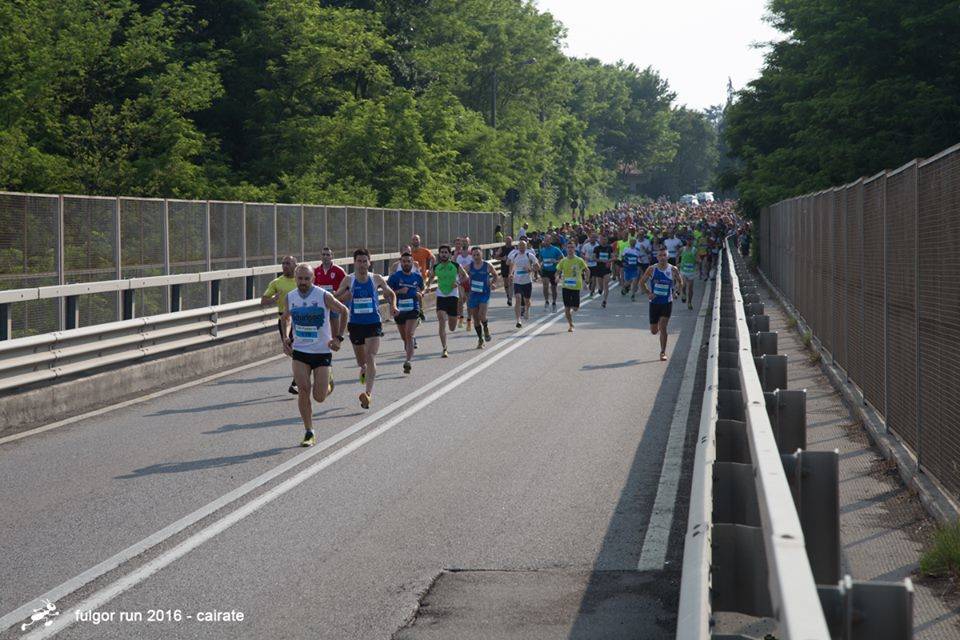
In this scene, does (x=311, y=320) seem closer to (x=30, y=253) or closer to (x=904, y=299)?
(x=30, y=253)

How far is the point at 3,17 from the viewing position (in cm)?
4500

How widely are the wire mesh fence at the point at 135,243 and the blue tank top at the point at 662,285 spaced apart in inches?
278

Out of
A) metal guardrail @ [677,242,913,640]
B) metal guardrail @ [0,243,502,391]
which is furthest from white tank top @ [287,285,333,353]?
metal guardrail @ [677,242,913,640]

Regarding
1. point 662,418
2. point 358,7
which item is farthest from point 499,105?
point 662,418

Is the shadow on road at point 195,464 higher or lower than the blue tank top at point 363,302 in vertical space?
lower

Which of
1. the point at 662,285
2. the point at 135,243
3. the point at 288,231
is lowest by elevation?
the point at 662,285

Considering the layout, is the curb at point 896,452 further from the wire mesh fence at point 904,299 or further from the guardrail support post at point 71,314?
the guardrail support post at point 71,314

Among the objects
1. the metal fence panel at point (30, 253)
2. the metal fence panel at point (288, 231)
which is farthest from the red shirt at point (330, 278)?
the metal fence panel at point (288, 231)

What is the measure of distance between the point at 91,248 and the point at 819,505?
1415 centimetres

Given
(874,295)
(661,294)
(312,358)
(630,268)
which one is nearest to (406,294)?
(661,294)

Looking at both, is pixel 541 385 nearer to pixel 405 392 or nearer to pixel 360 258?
pixel 405 392

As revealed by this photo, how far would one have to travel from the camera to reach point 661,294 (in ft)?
72.3

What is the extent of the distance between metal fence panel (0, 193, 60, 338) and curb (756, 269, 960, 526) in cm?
899

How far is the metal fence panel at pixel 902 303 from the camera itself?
32.4 ft
